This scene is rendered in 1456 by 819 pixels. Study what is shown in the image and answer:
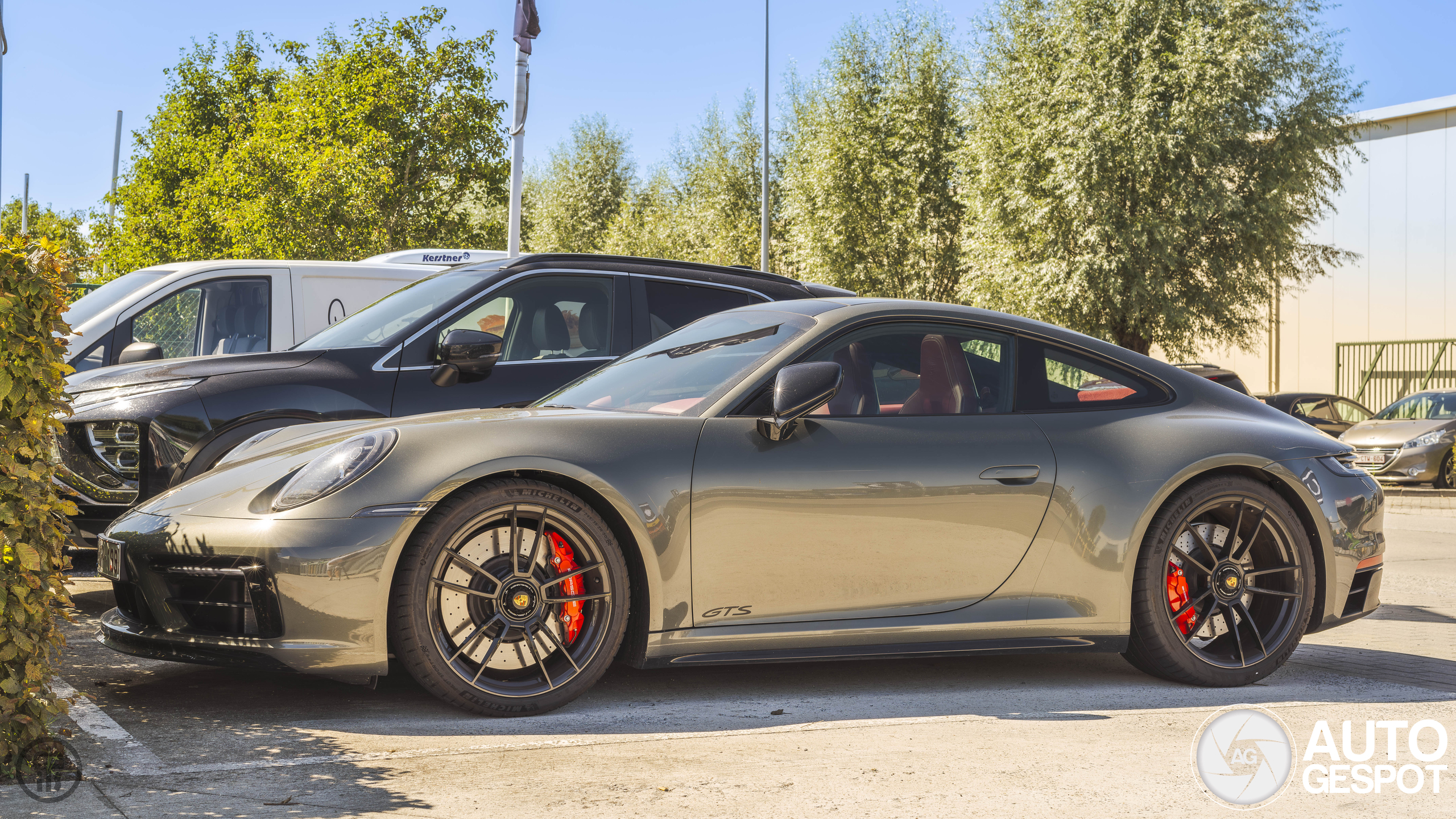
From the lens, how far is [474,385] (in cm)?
626

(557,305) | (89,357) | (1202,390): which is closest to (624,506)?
(1202,390)

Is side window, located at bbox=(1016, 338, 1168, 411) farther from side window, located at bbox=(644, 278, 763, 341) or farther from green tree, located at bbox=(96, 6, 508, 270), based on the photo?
green tree, located at bbox=(96, 6, 508, 270)

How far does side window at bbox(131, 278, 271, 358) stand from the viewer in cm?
847

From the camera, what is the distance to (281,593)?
372cm

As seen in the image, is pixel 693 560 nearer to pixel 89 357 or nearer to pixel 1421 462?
pixel 89 357

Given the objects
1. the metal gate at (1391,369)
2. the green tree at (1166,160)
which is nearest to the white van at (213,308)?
the green tree at (1166,160)

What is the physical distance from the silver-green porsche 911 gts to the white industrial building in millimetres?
26712

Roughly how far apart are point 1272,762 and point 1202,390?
5.60 feet

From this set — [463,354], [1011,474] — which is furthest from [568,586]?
[463,354]

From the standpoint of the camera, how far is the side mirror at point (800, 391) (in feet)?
13.5

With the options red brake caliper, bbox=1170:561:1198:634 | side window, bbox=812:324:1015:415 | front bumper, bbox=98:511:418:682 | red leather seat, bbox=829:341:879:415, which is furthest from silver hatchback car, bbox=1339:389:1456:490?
front bumper, bbox=98:511:418:682

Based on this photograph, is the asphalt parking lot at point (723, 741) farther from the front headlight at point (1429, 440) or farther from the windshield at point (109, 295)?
the front headlight at point (1429, 440)

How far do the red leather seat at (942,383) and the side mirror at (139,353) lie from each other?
4.63m

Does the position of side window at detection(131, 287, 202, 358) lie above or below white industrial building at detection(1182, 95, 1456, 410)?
below
